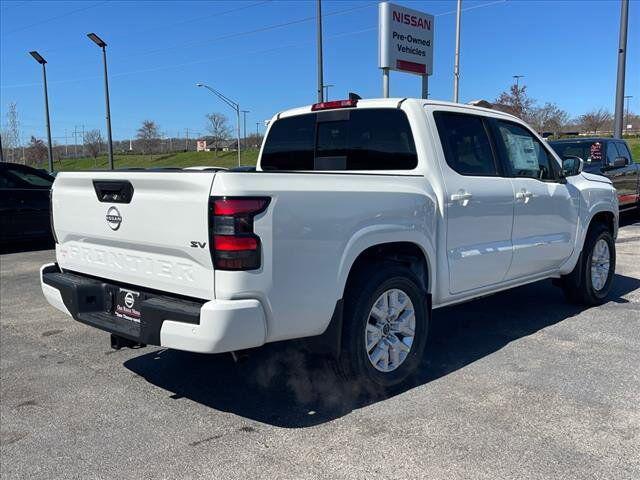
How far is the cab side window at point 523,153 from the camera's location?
17.0ft

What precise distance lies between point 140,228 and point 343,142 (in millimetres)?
1999

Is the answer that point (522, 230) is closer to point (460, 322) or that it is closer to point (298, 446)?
point (460, 322)

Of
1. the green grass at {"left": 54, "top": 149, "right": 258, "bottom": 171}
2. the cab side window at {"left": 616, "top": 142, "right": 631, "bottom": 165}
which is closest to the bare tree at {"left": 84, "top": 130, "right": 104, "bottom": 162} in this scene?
the green grass at {"left": 54, "top": 149, "right": 258, "bottom": 171}

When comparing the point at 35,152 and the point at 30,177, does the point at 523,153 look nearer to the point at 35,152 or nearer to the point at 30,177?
the point at 30,177

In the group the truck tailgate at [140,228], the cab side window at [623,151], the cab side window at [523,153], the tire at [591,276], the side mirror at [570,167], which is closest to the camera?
the truck tailgate at [140,228]

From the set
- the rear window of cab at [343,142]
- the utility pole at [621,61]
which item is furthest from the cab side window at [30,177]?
the utility pole at [621,61]

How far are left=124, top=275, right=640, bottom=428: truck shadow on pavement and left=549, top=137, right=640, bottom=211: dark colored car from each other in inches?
248

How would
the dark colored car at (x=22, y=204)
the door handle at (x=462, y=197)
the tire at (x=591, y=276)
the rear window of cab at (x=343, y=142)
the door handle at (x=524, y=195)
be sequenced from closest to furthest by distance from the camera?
1. the door handle at (x=462, y=197)
2. the rear window of cab at (x=343, y=142)
3. the door handle at (x=524, y=195)
4. the tire at (x=591, y=276)
5. the dark colored car at (x=22, y=204)

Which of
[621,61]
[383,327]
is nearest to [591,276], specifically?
[383,327]

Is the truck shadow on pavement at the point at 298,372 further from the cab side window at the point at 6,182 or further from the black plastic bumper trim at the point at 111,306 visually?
the cab side window at the point at 6,182

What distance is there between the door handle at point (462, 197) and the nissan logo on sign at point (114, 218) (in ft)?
7.55

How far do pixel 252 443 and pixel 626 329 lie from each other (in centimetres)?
380

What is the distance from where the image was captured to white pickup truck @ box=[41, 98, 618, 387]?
3.20 metres

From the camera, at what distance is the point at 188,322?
127 inches
